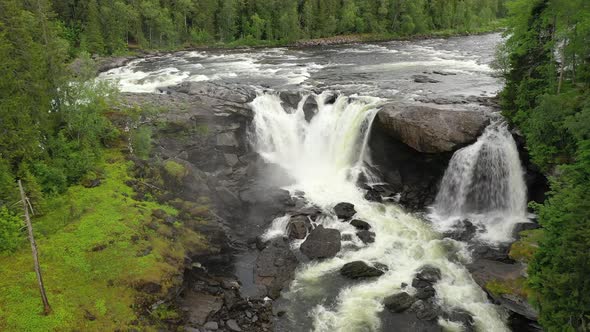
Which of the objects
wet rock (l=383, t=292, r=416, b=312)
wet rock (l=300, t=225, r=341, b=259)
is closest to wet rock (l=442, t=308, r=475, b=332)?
wet rock (l=383, t=292, r=416, b=312)

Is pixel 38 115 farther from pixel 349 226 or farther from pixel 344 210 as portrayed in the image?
pixel 349 226

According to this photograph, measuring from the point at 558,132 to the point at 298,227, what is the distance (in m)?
17.4

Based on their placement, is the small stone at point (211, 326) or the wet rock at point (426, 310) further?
the wet rock at point (426, 310)

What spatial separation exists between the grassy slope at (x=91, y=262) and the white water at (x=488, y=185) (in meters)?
19.3

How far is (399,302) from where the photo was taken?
876 inches

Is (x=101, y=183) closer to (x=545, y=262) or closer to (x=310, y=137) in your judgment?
(x=310, y=137)

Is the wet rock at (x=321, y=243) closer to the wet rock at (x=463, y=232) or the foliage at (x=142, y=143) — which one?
the wet rock at (x=463, y=232)

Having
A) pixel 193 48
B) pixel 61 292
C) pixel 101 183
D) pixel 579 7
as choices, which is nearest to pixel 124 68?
pixel 193 48

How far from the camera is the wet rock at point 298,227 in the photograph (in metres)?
28.6

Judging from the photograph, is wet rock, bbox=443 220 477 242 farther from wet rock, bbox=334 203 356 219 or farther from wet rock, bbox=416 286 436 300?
wet rock, bbox=334 203 356 219

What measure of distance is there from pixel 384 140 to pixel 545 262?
60.8 feet

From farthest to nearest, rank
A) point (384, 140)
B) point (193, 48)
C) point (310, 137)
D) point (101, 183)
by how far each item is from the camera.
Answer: point (193, 48)
point (310, 137)
point (384, 140)
point (101, 183)

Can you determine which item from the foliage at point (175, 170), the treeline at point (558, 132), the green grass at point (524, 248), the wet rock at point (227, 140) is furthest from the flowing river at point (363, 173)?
the foliage at point (175, 170)

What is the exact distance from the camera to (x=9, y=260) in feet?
66.0
